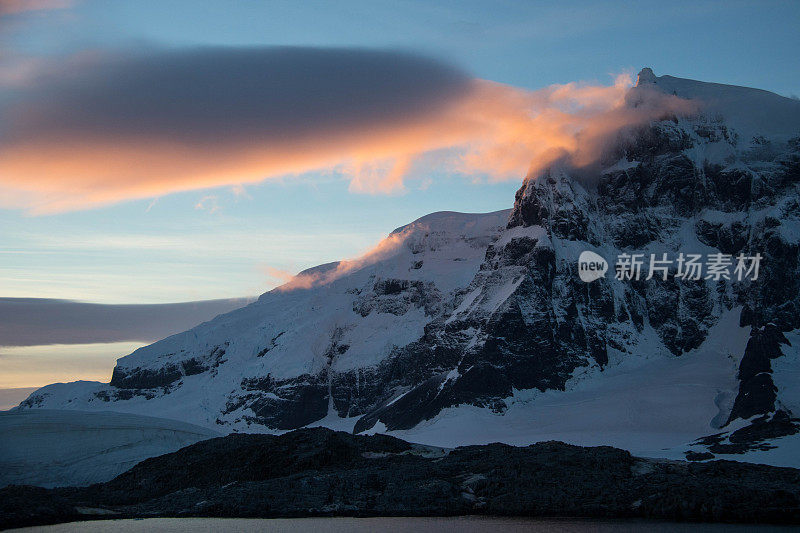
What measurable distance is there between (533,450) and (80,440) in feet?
257

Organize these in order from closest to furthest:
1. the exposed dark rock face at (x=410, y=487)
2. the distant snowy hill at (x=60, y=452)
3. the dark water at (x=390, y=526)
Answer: the dark water at (x=390, y=526) → the exposed dark rock face at (x=410, y=487) → the distant snowy hill at (x=60, y=452)

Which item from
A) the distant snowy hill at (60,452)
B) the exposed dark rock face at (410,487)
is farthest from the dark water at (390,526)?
the distant snowy hill at (60,452)

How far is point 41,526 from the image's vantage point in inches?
5974

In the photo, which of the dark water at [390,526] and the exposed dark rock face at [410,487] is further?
the exposed dark rock face at [410,487]

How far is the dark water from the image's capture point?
5512 inches

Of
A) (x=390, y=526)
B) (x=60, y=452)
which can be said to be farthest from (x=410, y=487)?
(x=60, y=452)

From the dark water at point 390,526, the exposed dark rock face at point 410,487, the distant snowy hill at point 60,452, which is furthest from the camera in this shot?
the distant snowy hill at point 60,452

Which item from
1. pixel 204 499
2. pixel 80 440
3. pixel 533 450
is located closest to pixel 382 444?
pixel 533 450

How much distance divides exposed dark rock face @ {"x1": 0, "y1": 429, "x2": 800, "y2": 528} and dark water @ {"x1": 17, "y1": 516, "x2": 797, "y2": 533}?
5793 mm

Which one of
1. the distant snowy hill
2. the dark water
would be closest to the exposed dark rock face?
the dark water

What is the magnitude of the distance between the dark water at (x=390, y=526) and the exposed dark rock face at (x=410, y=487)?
5.79 meters

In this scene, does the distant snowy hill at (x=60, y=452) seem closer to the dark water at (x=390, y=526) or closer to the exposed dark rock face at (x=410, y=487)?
the exposed dark rock face at (x=410, y=487)

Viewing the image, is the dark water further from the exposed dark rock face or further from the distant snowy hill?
the distant snowy hill

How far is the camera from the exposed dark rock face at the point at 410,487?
509 feet
